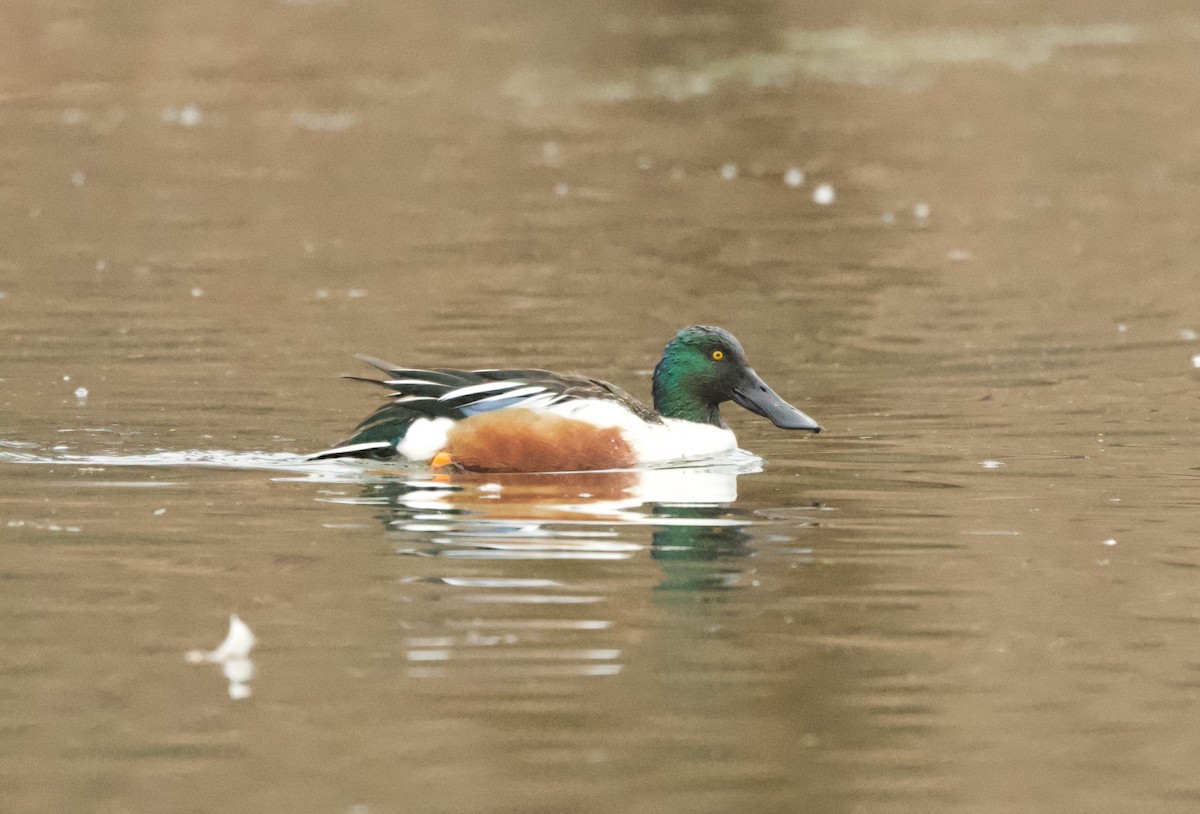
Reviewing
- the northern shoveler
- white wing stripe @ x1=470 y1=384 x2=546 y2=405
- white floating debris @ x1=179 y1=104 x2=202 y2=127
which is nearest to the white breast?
the northern shoveler

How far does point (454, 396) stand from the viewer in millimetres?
10352

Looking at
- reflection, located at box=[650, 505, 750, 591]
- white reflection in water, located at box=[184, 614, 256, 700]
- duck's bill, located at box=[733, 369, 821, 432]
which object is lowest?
white reflection in water, located at box=[184, 614, 256, 700]

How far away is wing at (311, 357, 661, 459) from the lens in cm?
1038

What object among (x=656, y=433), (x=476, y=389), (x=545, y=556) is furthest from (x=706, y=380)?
(x=545, y=556)

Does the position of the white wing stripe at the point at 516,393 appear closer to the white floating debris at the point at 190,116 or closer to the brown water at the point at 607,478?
the brown water at the point at 607,478

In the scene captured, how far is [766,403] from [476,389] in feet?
5.32

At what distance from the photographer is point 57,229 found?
19500 mm

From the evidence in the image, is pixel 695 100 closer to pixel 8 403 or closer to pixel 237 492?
pixel 8 403

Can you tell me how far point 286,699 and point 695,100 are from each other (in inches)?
950

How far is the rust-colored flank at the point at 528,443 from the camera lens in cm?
1034

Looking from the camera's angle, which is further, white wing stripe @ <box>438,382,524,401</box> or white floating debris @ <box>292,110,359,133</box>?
white floating debris @ <box>292,110,359,133</box>

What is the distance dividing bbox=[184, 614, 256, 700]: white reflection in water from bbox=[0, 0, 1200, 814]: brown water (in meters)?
0.07

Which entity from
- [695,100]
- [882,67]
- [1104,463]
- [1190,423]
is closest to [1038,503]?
[1104,463]

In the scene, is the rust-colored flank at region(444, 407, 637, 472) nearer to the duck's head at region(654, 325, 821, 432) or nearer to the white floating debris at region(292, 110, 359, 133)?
the duck's head at region(654, 325, 821, 432)
